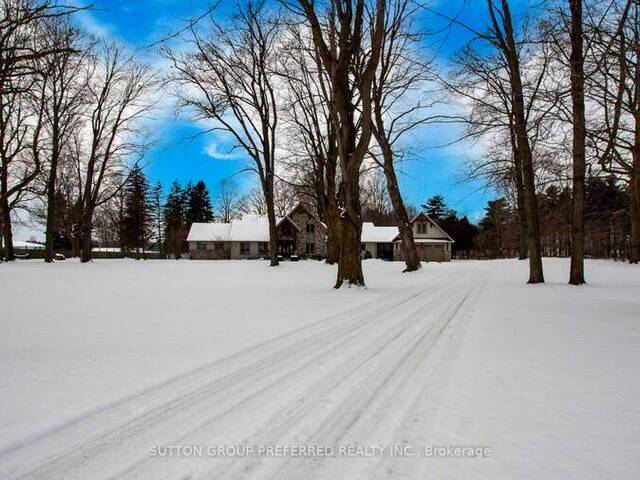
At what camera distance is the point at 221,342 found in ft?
19.5

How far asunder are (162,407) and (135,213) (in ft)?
209

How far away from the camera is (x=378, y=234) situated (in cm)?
6109

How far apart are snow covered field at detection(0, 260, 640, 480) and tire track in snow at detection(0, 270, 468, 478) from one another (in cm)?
2

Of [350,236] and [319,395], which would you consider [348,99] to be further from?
[319,395]

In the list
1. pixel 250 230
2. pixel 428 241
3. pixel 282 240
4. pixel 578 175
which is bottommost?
pixel 428 241

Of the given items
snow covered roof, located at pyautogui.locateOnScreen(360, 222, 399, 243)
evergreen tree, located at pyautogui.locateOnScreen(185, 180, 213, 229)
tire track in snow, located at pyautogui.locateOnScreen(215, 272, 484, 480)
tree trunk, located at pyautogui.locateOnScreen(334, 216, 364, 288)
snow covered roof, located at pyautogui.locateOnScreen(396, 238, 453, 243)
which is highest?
evergreen tree, located at pyautogui.locateOnScreen(185, 180, 213, 229)

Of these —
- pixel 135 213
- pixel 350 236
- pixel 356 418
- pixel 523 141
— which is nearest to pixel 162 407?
pixel 356 418

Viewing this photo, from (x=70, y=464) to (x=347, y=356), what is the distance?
3.13m

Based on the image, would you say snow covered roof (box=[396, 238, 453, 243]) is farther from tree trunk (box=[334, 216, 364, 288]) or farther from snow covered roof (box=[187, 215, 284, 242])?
tree trunk (box=[334, 216, 364, 288])

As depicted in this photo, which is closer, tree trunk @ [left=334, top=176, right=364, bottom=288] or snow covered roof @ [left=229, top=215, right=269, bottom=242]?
tree trunk @ [left=334, top=176, right=364, bottom=288]

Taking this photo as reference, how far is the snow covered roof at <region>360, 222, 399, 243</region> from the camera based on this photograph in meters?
60.1

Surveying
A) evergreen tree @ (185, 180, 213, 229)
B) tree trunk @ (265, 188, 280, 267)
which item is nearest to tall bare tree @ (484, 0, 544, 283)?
tree trunk @ (265, 188, 280, 267)

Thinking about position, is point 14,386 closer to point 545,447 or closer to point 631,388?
point 545,447

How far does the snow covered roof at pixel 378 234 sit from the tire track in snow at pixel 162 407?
54282mm
